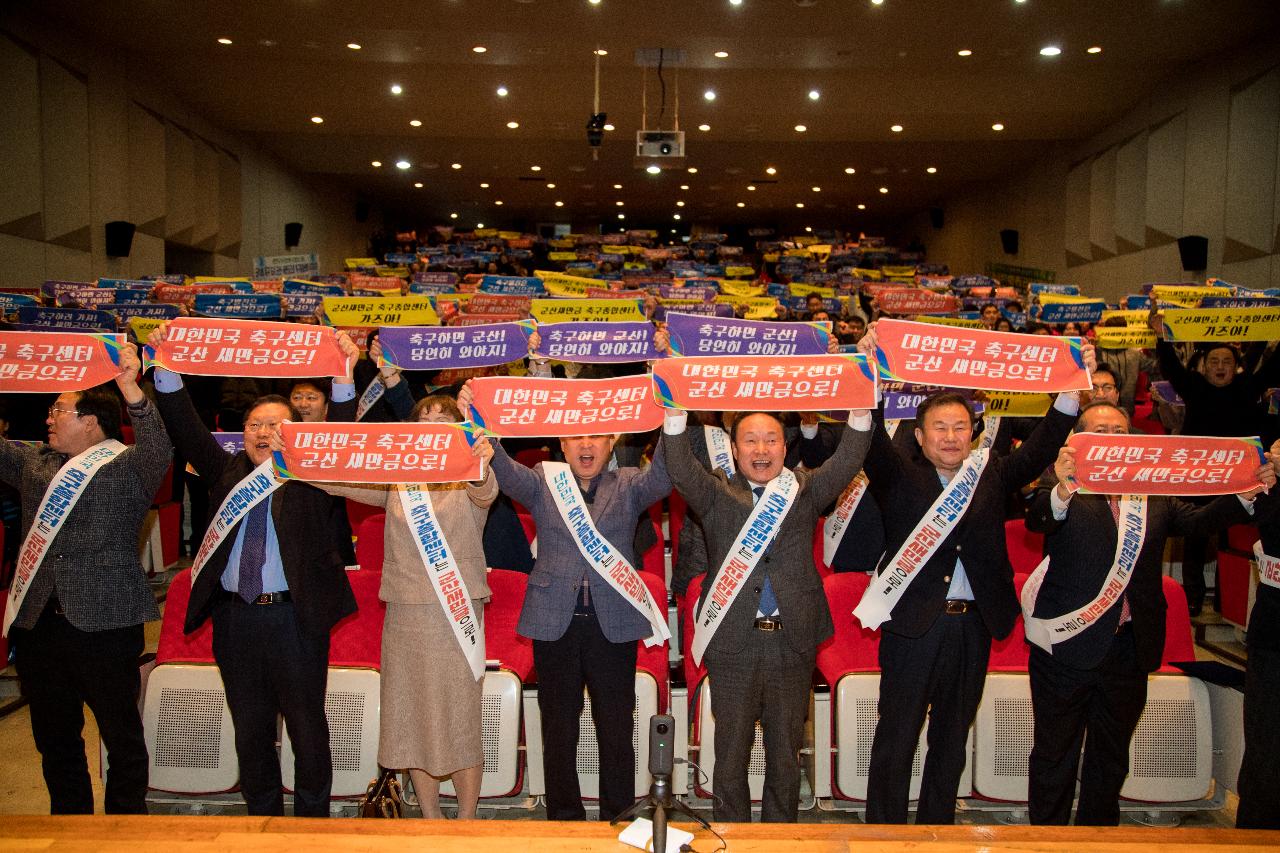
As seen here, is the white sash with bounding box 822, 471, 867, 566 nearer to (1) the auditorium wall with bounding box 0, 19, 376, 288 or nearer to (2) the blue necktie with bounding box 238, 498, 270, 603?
(2) the blue necktie with bounding box 238, 498, 270, 603

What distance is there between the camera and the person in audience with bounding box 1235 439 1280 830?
3.24m

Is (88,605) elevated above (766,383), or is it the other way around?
(766,383)

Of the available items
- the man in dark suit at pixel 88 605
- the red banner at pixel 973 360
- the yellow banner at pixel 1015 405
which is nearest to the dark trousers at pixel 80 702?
the man in dark suit at pixel 88 605

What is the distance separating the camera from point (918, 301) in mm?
10469

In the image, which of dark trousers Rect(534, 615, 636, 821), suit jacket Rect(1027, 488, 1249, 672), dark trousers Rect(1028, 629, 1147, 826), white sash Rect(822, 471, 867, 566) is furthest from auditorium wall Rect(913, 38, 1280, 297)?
dark trousers Rect(534, 615, 636, 821)

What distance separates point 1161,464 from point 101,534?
11.7 ft

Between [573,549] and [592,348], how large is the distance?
1134 millimetres

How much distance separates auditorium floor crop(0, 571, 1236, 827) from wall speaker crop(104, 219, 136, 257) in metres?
12.1

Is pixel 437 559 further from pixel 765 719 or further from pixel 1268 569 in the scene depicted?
pixel 1268 569

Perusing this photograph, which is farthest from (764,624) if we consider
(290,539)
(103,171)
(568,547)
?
(103,171)

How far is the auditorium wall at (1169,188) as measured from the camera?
43.4 ft

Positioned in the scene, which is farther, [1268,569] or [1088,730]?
[1088,730]

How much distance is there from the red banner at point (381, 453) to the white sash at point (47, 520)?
822 millimetres

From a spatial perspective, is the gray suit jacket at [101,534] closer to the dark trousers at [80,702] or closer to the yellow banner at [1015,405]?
the dark trousers at [80,702]
